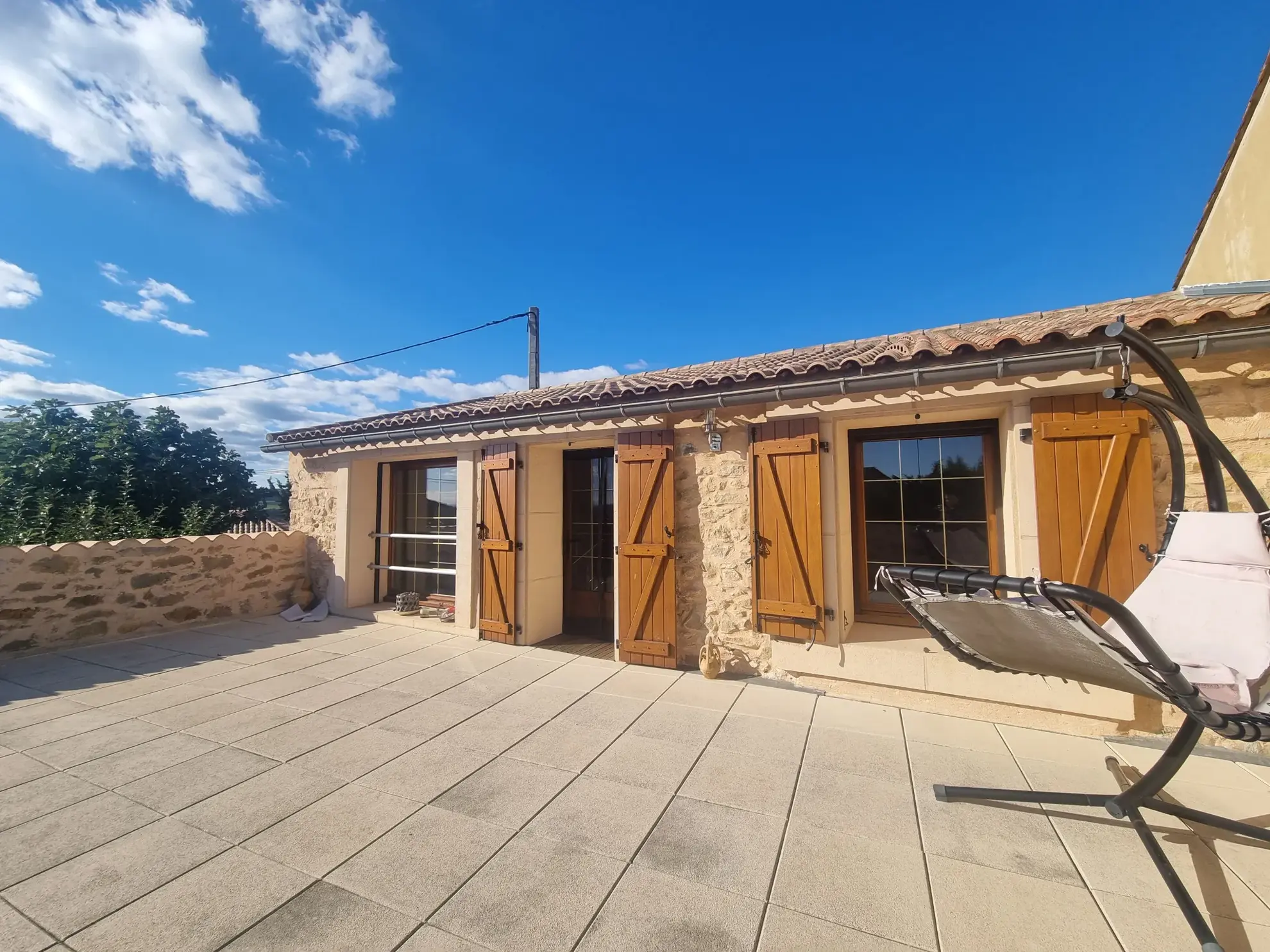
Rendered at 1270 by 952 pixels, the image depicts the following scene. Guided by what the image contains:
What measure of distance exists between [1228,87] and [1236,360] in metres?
5.25

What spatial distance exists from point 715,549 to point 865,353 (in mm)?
A: 2291

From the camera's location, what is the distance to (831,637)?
4082 mm

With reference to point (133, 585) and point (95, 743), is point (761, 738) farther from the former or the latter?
point (133, 585)

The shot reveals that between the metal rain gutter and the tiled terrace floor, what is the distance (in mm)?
2675

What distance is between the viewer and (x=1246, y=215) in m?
5.03

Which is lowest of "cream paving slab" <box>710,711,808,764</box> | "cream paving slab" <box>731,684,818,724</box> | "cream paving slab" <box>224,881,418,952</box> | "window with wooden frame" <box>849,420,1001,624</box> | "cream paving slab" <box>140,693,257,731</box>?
"cream paving slab" <box>731,684,818,724</box>

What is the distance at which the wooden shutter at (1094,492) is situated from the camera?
10.6 ft

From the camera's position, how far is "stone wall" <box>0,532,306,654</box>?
→ 501 centimetres

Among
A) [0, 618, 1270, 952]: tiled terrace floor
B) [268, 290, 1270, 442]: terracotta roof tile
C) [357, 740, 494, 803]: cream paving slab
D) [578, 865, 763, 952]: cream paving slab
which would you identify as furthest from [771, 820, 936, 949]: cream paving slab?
[268, 290, 1270, 442]: terracotta roof tile

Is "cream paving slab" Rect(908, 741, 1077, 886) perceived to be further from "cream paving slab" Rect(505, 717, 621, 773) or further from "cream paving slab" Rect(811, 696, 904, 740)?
"cream paving slab" Rect(505, 717, 621, 773)

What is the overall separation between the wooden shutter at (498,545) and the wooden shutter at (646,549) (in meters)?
1.51

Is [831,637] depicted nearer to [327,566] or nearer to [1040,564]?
[1040,564]

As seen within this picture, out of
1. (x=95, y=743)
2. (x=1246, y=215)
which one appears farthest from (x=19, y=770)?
(x=1246, y=215)

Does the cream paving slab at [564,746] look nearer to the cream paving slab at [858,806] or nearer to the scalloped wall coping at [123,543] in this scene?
the cream paving slab at [858,806]
